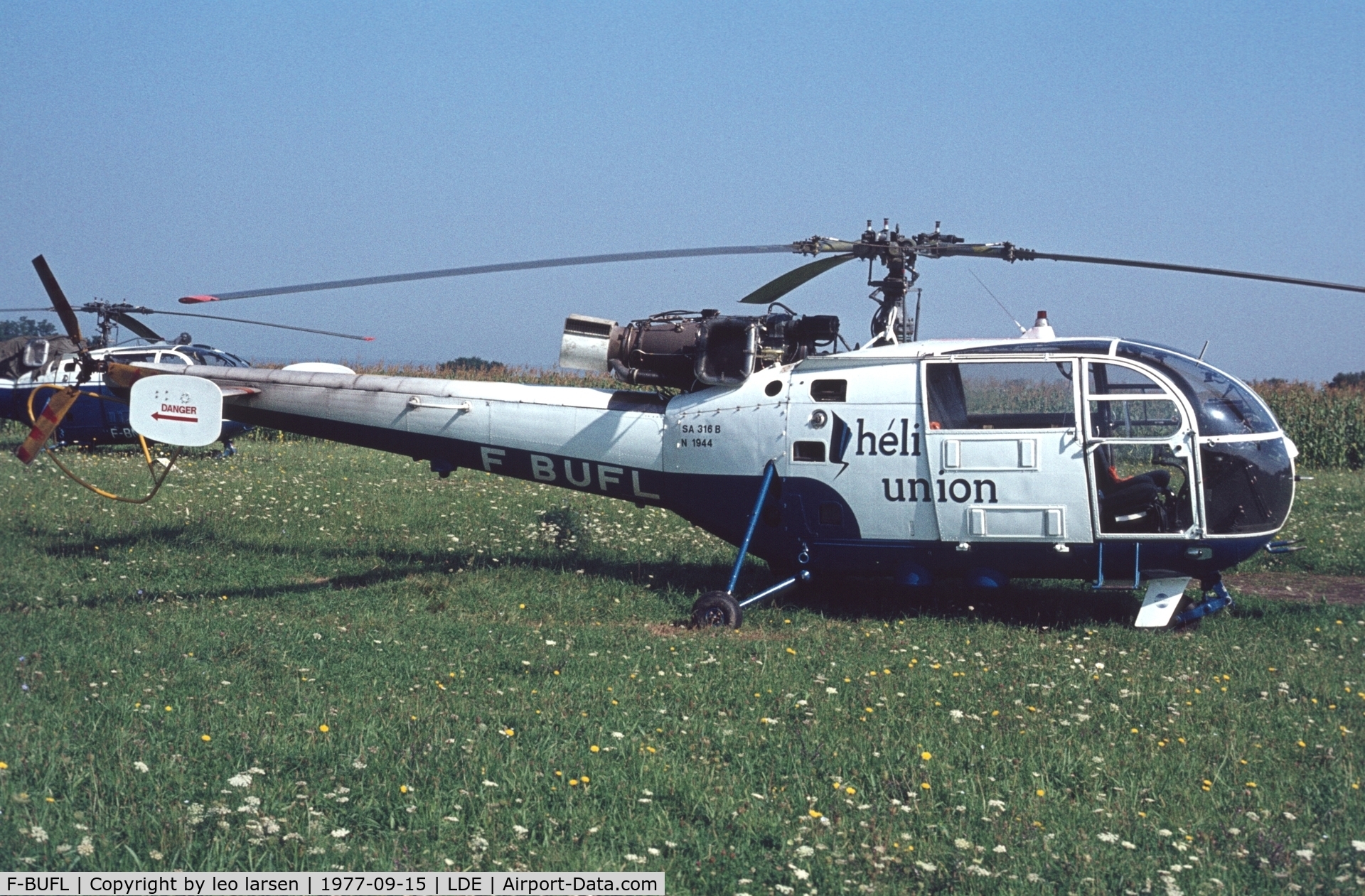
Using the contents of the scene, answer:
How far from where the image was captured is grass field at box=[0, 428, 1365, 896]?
15.7 feet

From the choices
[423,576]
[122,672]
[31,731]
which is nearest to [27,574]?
[423,576]

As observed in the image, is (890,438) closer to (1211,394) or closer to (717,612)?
(717,612)

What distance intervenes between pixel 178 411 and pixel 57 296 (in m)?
1.78

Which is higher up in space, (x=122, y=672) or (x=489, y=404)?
(x=489, y=404)

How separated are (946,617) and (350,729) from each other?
555 cm

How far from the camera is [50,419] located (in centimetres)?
1166

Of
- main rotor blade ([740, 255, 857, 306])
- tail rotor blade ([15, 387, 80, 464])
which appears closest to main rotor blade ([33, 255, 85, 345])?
tail rotor blade ([15, 387, 80, 464])

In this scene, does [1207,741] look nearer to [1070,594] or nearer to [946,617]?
[946,617]

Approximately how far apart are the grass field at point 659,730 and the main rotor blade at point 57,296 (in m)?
2.29

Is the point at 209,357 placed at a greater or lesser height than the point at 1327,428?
greater

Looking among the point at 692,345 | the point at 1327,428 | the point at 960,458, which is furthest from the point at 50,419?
the point at 1327,428

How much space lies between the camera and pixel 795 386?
10008 mm

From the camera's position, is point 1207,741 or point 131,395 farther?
point 131,395

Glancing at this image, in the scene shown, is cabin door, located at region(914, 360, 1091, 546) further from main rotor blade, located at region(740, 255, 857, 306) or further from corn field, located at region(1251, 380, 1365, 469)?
corn field, located at region(1251, 380, 1365, 469)
